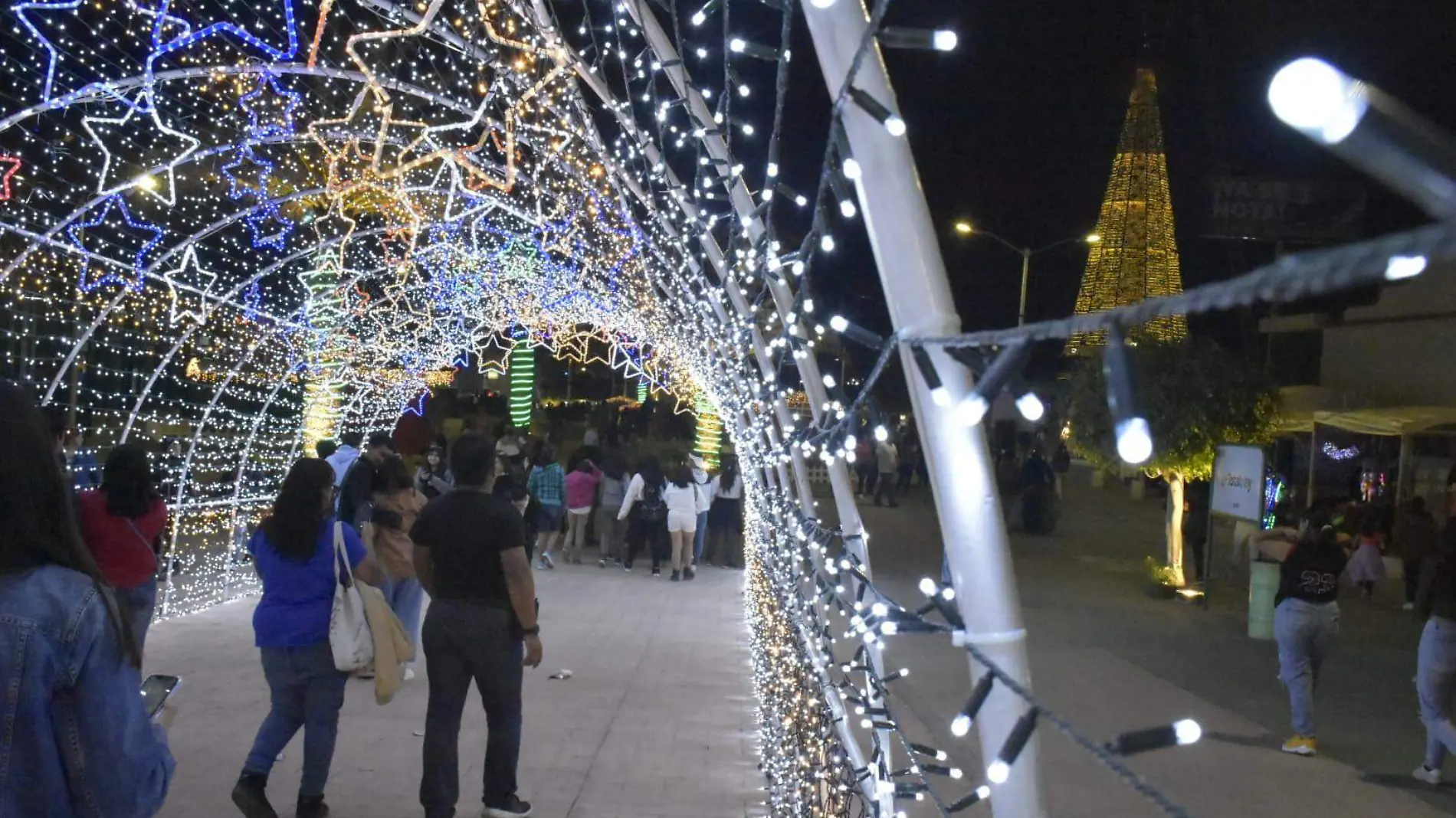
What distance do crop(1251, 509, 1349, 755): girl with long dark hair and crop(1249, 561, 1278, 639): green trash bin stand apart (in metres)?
4.69

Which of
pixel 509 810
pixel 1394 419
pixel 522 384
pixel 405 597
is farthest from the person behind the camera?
pixel 522 384

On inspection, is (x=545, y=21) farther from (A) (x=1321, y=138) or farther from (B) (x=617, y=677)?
(A) (x=1321, y=138)

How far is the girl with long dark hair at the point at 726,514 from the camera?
1728cm

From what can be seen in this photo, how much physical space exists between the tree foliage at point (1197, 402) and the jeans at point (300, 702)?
42.5 ft

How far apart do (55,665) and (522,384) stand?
2526cm

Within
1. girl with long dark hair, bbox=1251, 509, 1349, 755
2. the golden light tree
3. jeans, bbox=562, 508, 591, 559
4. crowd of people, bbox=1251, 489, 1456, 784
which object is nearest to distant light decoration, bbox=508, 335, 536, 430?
jeans, bbox=562, 508, 591, 559

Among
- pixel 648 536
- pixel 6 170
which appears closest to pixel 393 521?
pixel 6 170

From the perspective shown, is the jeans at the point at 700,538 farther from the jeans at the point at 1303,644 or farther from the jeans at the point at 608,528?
the jeans at the point at 1303,644

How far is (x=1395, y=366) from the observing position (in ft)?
76.3

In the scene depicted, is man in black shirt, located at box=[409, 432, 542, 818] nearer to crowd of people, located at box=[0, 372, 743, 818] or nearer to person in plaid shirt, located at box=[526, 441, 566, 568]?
crowd of people, located at box=[0, 372, 743, 818]

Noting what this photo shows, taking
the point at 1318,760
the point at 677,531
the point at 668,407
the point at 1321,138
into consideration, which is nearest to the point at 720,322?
the point at 1318,760

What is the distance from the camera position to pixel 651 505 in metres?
16.5

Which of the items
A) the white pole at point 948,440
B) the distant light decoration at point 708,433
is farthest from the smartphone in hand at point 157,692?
the distant light decoration at point 708,433

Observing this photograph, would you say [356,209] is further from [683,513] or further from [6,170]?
[6,170]
